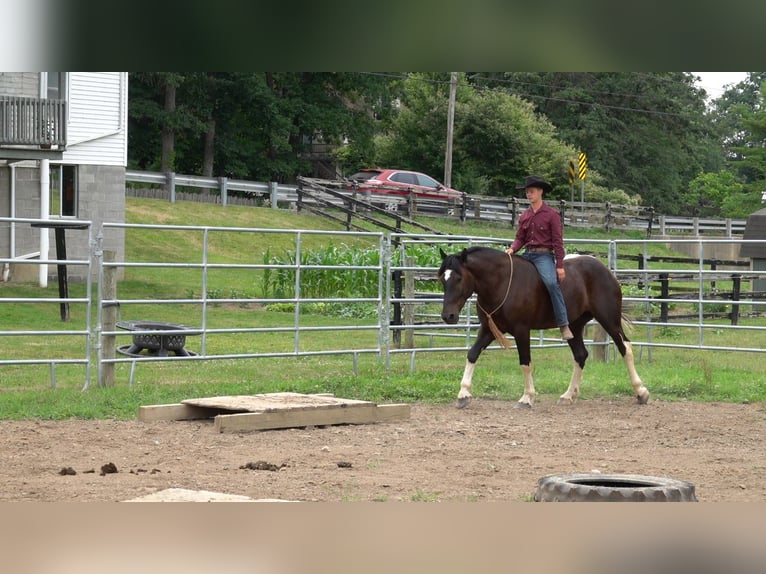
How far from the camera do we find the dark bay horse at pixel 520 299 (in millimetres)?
9695

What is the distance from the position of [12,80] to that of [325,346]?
1070 centimetres

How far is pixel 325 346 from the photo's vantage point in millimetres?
14953

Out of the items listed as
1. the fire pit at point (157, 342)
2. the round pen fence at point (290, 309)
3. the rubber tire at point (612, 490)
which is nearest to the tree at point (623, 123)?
the round pen fence at point (290, 309)

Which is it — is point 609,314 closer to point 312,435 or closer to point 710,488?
point 312,435

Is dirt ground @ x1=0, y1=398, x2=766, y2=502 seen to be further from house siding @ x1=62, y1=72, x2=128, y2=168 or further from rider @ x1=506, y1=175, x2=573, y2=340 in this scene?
house siding @ x1=62, y1=72, x2=128, y2=168

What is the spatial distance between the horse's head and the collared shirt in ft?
1.78

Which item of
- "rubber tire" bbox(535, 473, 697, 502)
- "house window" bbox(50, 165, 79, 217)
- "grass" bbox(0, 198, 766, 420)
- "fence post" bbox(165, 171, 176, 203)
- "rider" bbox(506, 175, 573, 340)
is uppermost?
"fence post" bbox(165, 171, 176, 203)

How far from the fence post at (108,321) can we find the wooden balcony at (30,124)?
36.7 feet

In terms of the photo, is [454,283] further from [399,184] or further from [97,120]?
[399,184]

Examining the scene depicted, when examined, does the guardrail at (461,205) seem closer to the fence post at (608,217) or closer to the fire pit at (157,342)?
the fence post at (608,217)

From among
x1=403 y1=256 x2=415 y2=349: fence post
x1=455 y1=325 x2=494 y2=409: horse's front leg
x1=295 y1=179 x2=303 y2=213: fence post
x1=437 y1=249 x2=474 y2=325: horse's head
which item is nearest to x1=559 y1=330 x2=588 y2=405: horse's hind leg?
x1=455 y1=325 x2=494 y2=409: horse's front leg

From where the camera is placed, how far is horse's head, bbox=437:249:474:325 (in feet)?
31.3
